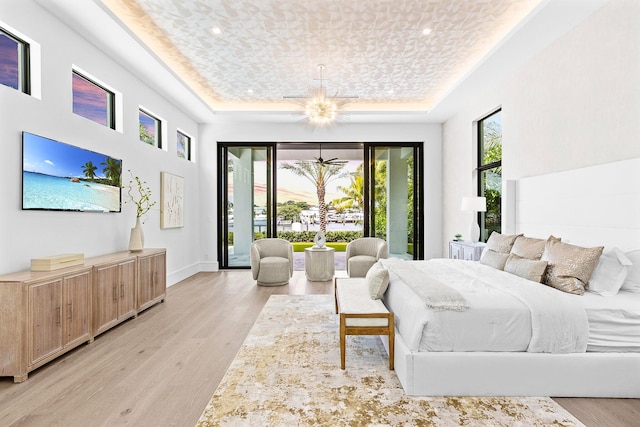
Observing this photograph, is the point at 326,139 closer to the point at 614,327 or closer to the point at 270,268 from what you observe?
the point at 270,268

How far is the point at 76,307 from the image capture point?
3.06 metres

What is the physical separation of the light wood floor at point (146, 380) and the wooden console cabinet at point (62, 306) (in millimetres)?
140

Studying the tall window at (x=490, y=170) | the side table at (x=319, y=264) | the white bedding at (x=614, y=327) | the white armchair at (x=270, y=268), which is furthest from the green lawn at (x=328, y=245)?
the white bedding at (x=614, y=327)

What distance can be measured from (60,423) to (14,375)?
2.74 ft

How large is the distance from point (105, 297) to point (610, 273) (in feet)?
14.7

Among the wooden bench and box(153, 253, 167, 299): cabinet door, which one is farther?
box(153, 253, 167, 299): cabinet door

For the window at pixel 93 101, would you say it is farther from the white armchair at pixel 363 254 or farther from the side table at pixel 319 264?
the white armchair at pixel 363 254

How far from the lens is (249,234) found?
24.7ft

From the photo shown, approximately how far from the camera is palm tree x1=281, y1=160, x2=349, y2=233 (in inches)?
355

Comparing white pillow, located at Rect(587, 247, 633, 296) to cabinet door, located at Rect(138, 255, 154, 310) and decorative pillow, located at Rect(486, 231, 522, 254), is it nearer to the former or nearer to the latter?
decorative pillow, located at Rect(486, 231, 522, 254)

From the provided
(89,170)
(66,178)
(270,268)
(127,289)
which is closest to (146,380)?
(127,289)

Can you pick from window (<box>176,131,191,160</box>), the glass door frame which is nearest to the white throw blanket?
the glass door frame

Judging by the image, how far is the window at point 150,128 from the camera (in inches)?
205

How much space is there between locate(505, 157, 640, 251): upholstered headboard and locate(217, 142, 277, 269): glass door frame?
4.72 metres
